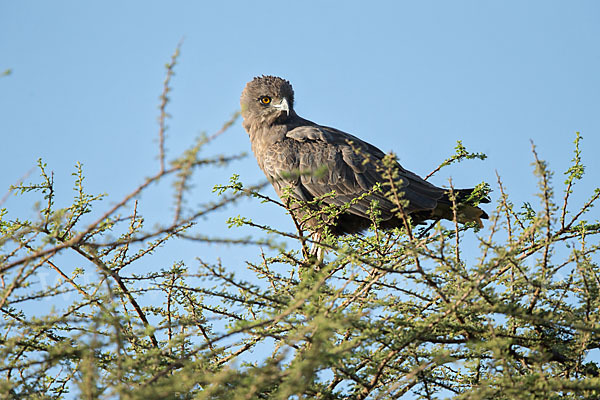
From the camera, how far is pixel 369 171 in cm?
675

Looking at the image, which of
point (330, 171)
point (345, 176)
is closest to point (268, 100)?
point (330, 171)

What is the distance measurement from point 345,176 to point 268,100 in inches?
58.6

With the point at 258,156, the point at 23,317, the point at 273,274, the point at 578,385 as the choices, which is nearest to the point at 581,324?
the point at 578,385

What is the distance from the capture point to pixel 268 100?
24.8ft

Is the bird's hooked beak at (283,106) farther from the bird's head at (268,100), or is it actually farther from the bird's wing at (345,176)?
the bird's wing at (345,176)

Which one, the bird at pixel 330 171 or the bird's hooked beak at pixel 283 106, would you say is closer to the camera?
the bird at pixel 330 171

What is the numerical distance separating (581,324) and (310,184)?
3741 millimetres

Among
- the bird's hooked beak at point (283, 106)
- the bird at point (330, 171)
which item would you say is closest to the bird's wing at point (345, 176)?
the bird at point (330, 171)

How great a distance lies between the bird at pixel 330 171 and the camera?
631 centimetres

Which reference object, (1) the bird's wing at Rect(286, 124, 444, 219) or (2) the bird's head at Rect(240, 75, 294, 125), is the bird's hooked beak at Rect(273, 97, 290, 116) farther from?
(1) the bird's wing at Rect(286, 124, 444, 219)

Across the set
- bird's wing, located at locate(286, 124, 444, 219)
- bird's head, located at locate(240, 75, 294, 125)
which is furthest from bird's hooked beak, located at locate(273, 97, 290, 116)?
bird's wing, located at locate(286, 124, 444, 219)

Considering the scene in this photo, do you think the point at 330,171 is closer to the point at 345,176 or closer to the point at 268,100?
the point at 345,176

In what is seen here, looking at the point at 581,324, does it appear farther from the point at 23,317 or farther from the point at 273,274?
the point at 23,317

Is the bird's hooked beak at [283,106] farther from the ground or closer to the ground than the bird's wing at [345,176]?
farther from the ground
